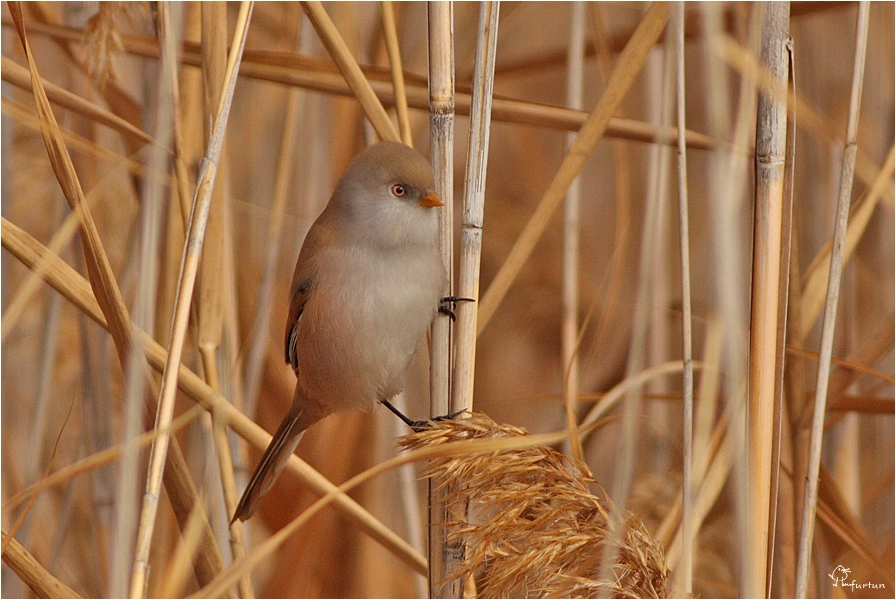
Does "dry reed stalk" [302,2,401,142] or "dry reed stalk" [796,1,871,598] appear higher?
"dry reed stalk" [302,2,401,142]

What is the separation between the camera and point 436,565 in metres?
1.23

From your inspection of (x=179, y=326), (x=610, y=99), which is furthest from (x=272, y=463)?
(x=610, y=99)

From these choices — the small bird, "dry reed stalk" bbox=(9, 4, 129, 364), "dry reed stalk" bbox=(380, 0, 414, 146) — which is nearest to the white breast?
the small bird

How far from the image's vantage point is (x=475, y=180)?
1200 mm

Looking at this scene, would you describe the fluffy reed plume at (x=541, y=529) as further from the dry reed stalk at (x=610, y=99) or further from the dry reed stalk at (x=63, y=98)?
the dry reed stalk at (x=63, y=98)

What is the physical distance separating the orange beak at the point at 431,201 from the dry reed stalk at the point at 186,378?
0.52 metres

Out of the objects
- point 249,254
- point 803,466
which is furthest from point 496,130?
point 803,466

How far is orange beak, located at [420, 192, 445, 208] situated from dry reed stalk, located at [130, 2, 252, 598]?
38 centimetres

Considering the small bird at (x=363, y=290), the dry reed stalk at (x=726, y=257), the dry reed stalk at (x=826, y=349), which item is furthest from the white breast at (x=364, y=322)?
the dry reed stalk at (x=826, y=349)

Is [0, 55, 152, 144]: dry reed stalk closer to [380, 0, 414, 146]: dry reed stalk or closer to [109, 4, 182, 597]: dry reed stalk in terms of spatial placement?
[109, 4, 182, 597]: dry reed stalk

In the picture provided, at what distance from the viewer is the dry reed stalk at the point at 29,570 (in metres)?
1.16

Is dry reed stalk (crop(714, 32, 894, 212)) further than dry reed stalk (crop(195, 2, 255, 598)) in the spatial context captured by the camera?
No

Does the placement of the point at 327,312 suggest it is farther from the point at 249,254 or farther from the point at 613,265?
the point at 249,254

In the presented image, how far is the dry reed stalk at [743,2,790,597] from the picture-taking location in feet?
3.32
